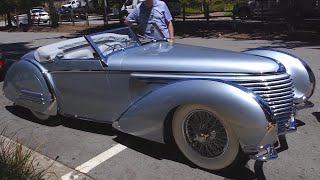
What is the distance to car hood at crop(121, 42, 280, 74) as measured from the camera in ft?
13.5

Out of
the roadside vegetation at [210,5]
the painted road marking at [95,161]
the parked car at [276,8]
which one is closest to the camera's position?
the painted road marking at [95,161]

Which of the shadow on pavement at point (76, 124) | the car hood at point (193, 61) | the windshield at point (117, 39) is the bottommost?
the shadow on pavement at point (76, 124)

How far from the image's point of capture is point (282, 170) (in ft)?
13.5

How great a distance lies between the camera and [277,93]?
13.4 feet

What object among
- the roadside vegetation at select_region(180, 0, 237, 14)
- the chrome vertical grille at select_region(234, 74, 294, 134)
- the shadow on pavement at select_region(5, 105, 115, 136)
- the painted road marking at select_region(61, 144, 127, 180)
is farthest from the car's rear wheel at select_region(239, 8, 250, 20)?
the chrome vertical grille at select_region(234, 74, 294, 134)

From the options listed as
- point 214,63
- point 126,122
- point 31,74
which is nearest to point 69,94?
point 31,74

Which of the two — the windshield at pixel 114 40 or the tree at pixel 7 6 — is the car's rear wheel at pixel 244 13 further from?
the windshield at pixel 114 40

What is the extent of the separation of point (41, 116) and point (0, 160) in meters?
2.49

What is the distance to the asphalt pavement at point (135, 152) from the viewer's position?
4.13 metres

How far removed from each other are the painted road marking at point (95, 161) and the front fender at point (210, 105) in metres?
0.44

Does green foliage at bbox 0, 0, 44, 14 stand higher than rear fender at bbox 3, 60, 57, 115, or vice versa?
green foliage at bbox 0, 0, 44, 14

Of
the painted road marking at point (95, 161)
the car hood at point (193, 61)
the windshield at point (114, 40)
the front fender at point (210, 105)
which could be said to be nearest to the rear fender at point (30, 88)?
the windshield at point (114, 40)

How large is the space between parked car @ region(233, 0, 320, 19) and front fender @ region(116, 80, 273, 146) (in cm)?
1716

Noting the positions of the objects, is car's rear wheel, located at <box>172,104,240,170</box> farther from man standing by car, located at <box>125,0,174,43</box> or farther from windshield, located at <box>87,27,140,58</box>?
man standing by car, located at <box>125,0,174,43</box>
